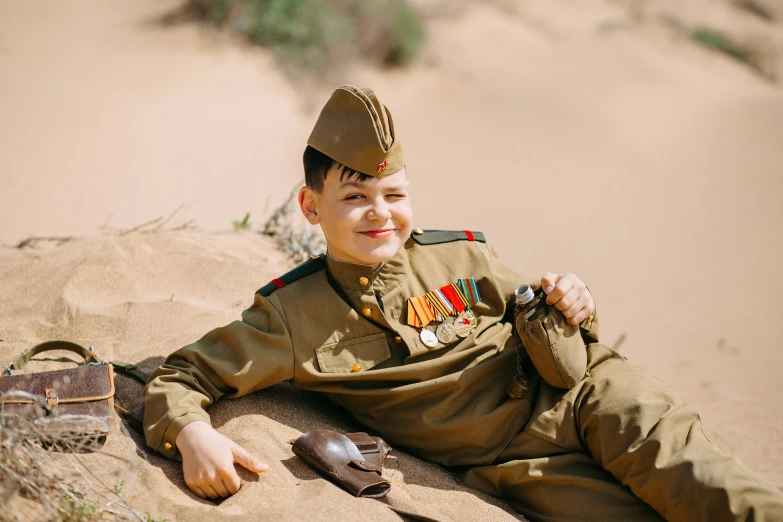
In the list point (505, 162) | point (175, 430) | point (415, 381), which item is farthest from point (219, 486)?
point (505, 162)

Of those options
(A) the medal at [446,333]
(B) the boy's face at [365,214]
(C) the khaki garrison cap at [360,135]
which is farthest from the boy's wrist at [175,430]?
(C) the khaki garrison cap at [360,135]

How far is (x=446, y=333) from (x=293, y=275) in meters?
0.57

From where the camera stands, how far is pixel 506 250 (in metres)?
6.71

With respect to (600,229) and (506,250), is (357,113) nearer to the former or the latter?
(506,250)

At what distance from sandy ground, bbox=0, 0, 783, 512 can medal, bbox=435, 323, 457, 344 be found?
3.92 ft

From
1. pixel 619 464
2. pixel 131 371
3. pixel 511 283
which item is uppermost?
pixel 511 283

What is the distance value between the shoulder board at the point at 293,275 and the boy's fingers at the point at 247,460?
0.56m

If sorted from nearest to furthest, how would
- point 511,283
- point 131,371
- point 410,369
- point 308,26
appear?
point 410,369 < point 511,283 < point 131,371 < point 308,26

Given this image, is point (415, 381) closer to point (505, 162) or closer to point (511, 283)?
point (511, 283)

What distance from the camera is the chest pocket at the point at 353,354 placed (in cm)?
269

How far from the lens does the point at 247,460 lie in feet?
7.84

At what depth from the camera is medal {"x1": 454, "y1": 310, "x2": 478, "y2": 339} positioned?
2.76m

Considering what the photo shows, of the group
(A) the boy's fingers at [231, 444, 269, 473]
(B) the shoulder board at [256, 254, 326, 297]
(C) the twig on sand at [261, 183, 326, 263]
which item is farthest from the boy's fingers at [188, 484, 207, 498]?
(C) the twig on sand at [261, 183, 326, 263]

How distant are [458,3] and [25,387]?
12050mm
